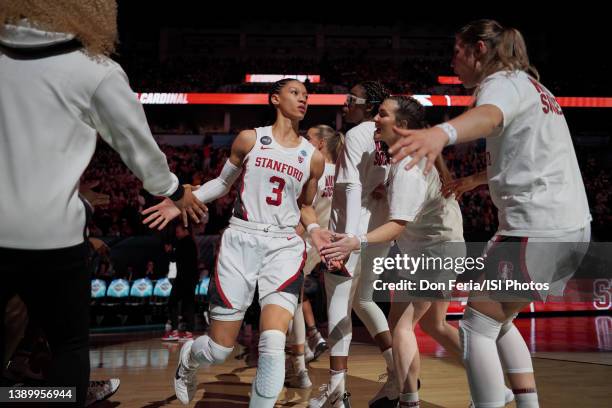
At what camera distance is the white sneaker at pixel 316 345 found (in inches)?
239

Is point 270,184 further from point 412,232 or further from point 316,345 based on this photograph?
point 316,345

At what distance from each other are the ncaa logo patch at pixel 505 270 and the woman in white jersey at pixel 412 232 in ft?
2.88

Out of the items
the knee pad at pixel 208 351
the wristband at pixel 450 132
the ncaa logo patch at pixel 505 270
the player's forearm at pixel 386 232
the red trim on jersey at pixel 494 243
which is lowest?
the knee pad at pixel 208 351

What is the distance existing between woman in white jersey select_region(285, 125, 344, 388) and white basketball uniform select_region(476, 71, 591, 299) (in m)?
2.59

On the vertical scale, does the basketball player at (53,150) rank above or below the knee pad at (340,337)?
above

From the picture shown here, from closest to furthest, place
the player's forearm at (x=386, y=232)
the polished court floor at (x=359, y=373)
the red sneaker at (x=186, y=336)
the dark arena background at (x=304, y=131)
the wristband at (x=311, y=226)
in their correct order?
the player's forearm at (x=386, y=232) < the wristband at (x=311, y=226) < the polished court floor at (x=359, y=373) < the dark arena background at (x=304, y=131) < the red sneaker at (x=186, y=336)

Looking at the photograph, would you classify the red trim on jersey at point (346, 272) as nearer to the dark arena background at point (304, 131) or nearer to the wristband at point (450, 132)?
the dark arena background at point (304, 131)

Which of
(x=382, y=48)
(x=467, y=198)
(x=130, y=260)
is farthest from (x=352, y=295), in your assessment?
(x=382, y=48)

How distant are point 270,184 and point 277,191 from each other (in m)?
0.06

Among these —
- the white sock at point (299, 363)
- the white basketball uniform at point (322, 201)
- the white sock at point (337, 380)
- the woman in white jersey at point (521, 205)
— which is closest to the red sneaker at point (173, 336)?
the white basketball uniform at point (322, 201)

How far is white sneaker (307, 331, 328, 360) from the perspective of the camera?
6.07m

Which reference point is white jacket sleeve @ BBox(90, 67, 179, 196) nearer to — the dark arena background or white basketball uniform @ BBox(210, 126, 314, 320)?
the dark arena background

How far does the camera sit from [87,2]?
1959mm

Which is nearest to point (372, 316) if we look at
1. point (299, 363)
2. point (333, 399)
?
point (333, 399)
